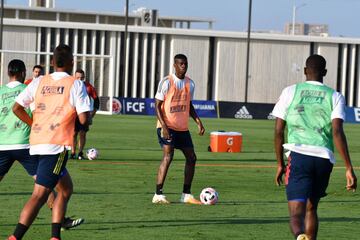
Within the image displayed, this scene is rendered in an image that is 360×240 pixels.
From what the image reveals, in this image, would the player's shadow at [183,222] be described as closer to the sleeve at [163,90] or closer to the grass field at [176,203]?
the grass field at [176,203]

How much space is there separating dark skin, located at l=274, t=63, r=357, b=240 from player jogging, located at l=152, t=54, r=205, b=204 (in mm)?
5232

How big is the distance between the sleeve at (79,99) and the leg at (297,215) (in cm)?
223

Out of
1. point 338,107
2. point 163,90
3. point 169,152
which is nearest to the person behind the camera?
point 338,107

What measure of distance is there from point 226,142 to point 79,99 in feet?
55.5

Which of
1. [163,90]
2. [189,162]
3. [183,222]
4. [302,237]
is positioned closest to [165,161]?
[189,162]

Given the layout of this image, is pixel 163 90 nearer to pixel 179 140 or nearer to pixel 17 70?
pixel 179 140

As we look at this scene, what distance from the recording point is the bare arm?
1127 centimetres

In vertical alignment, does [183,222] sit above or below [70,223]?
below

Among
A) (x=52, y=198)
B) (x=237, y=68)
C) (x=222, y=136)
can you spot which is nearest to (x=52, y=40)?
(x=237, y=68)

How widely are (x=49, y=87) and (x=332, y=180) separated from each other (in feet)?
32.6

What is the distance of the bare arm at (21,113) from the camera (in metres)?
11.3

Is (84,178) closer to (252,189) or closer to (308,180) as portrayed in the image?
(252,189)

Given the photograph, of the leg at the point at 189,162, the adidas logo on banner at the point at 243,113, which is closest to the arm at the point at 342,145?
the leg at the point at 189,162

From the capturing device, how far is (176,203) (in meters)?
15.5
